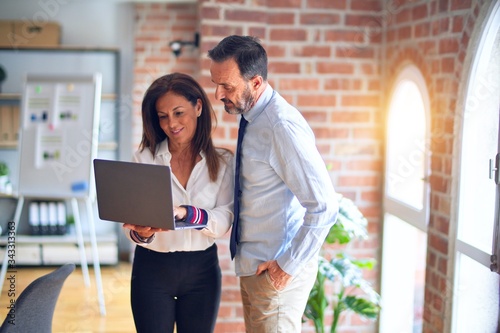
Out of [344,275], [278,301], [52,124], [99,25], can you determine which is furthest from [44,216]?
[278,301]

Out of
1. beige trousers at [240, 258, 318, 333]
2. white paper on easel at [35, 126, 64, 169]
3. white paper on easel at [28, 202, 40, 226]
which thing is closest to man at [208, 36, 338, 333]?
beige trousers at [240, 258, 318, 333]

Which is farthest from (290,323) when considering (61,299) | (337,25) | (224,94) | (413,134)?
(61,299)

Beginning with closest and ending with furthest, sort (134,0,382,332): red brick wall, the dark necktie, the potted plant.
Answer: the dark necktie → the potted plant → (134,0,382,332): red brick wall

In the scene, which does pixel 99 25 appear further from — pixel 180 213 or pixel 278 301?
pixel 278 301

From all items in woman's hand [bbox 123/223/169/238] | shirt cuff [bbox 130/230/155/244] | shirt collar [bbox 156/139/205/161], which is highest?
shirt collar [bbox 156/139/205/161]

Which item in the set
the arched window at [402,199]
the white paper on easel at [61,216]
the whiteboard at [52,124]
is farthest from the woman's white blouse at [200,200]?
the white paper on easel at [61,216]

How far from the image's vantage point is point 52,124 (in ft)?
14.9

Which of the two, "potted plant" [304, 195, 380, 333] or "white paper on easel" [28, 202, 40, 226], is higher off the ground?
"potted plant" [304, 195, 380, 333]

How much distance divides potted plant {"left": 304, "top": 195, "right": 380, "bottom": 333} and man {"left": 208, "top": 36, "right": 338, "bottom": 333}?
0.74 metres

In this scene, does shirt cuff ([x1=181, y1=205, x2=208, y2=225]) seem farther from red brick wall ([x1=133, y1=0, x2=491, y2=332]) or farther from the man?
red brick wall ([x1=133, y1=0, x2=491, y2=332])

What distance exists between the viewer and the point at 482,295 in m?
2.38

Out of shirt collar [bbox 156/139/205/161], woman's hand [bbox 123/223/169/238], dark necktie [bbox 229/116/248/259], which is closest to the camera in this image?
woman's hand [bbox 123/223/169/238]

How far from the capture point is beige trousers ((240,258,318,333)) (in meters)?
2.02

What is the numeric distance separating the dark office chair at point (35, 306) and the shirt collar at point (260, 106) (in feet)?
2.67
